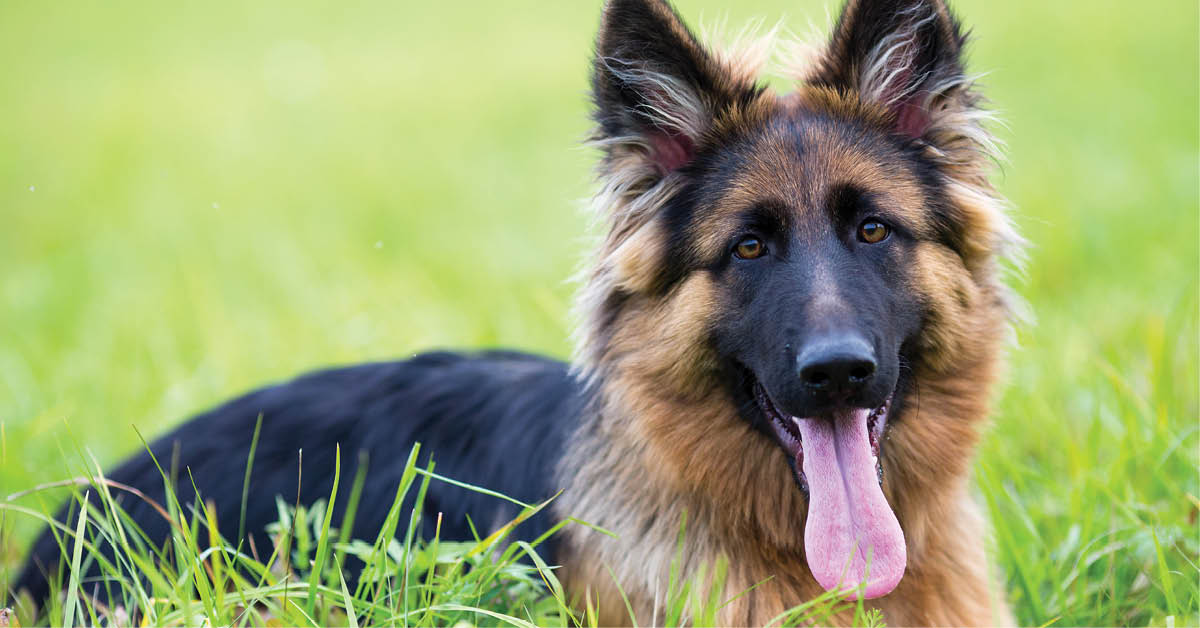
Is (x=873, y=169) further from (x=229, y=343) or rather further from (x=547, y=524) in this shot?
(x=229, y=343)

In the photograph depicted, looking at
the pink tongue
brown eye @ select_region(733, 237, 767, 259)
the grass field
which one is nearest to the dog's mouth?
the pink tongue

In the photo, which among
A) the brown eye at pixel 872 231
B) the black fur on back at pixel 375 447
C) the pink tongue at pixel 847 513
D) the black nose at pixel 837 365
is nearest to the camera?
the black nose at pixel 837 365

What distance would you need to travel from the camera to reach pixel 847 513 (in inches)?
135

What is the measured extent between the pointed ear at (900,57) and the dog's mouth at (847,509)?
1.13m

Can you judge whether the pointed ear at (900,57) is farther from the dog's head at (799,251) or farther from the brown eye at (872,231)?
the brown eye at (872,231)

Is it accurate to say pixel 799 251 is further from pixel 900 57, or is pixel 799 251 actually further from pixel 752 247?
pixel 900 57

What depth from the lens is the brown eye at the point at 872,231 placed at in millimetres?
3590

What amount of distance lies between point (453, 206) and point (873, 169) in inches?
345

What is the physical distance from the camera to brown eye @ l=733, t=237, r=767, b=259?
3607mm

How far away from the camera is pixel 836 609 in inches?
136

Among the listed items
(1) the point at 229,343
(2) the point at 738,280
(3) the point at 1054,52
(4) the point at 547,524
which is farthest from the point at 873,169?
(3) the point at 1054,52

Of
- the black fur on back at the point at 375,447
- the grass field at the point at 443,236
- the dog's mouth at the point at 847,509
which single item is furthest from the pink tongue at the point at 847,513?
the black fur on back at the point at 375,447

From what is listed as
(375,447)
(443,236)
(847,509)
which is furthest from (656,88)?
(443,236)

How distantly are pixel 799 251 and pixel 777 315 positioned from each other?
0.87 ft
